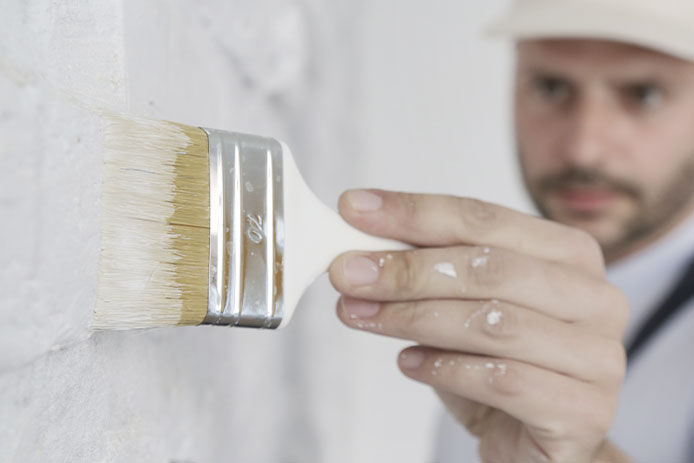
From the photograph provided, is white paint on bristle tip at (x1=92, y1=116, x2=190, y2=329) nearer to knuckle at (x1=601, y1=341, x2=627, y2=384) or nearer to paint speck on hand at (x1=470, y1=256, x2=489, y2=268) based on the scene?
paint speck on hand at (x1=470, y1=256, x2=489, y2=268)

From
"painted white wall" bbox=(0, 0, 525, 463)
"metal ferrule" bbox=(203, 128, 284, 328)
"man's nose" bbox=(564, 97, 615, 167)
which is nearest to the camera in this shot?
"painted white wall" bbox=(0, 0, 525, 463)

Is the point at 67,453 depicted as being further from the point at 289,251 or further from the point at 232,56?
the point at 232,56

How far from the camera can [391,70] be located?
2078 mm

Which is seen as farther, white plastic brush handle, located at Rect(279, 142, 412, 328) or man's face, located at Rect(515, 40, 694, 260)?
man's face, located at Rect(515, 40, 694, 260)

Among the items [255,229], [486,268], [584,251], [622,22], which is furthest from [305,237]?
[622,22]

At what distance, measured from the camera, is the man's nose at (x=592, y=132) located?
1376 millimetres

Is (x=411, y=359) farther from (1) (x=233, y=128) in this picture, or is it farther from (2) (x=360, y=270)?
(1) (x=233, y=128)

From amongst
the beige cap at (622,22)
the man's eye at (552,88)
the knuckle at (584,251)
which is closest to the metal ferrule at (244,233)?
the knuckle at (584,251)

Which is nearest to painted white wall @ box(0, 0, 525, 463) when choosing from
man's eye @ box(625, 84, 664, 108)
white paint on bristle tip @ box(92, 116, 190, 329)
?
white paint on bristle tip @ box(92, 116, 190, 329)

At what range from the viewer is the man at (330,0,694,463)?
565mm

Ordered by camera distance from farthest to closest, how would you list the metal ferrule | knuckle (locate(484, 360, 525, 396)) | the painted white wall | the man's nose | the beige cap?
the man's nose < the beige cap < knuckle (locate(484, 360, 525, 396)) < the metal ferrule < the painted white wall

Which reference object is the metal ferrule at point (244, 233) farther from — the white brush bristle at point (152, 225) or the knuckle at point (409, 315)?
the knuckle at point (409, 315)

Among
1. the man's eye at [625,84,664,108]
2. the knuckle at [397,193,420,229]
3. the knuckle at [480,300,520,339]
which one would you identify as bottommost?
the knuckle at [480,300,520,339]

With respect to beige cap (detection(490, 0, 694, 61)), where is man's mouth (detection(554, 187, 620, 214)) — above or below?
below
